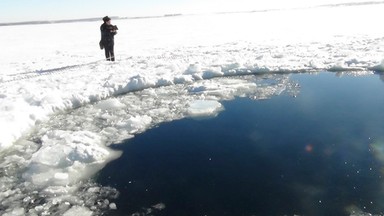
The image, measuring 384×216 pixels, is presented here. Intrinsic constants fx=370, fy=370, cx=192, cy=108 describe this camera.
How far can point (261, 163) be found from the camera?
5543 millimetres

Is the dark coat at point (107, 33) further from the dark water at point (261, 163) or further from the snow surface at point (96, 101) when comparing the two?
the dark water at point (261, 163)

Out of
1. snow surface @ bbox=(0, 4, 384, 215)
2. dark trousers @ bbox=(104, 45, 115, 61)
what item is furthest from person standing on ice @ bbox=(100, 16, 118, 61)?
snow surface @ bbox=(0, 4, 384, 215)

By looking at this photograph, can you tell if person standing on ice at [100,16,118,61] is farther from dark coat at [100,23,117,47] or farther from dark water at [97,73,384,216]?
dark water at [97,73,384,216]

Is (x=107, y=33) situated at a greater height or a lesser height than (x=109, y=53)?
greater

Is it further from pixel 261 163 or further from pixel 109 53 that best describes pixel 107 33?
pixel 261 163

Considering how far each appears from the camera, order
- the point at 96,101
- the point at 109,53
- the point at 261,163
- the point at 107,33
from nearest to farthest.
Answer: the point at 261,163, the point at 96,101, the point at 107,33, the point at 109,53

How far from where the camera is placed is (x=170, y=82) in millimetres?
10828

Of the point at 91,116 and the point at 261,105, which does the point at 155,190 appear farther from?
the point at 261,105

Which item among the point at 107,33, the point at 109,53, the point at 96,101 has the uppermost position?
the point at 107,33

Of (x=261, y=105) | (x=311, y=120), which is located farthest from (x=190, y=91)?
(x=311, y=120)

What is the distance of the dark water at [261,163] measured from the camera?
4508mm

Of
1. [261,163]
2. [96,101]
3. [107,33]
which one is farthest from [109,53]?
[261,163]

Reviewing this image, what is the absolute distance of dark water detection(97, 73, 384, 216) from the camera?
4508 millimetres

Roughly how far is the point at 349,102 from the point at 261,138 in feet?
10.1
